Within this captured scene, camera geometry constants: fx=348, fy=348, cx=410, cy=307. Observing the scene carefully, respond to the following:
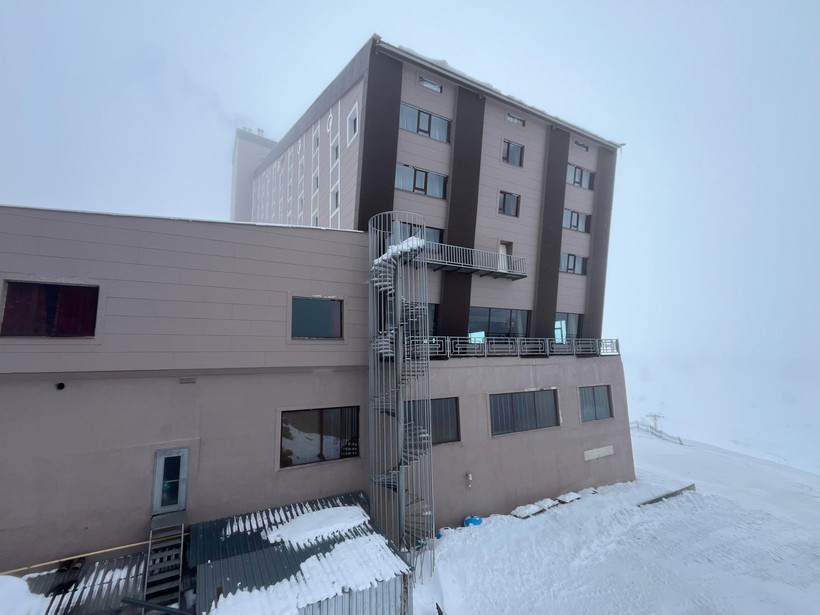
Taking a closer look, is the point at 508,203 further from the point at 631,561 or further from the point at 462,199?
the point at 631,561

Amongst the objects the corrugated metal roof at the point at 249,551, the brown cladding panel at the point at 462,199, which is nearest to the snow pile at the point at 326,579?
the corrugated metal roof at the point at 249,551

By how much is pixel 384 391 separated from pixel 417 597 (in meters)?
5.44

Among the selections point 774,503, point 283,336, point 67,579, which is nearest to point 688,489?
point 774,503

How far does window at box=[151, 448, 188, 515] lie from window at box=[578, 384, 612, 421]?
16919mm

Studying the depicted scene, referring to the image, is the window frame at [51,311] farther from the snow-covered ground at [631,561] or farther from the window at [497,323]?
the window at [497,323]

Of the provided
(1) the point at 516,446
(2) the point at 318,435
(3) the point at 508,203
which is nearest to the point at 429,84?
(3) the point at 508,203

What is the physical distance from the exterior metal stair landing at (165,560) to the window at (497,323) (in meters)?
12.3

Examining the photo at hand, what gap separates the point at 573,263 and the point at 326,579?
19.3 meters

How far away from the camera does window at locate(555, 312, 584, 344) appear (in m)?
19.5

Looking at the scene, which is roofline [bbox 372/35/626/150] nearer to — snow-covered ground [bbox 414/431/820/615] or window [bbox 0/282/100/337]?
window [bbox 0/282/100/337]

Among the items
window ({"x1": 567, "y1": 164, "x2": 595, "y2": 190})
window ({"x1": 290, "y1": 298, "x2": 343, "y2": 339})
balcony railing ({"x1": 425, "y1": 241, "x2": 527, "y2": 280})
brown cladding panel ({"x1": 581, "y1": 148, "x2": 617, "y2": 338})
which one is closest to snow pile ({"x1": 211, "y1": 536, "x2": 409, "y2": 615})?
window ({"x1": 290, "y1": 298, "x2": 343, "y2": 339})

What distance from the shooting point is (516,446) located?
14.6 meters

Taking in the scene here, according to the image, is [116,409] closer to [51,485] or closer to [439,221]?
[51,485]

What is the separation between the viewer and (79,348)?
871 cm
